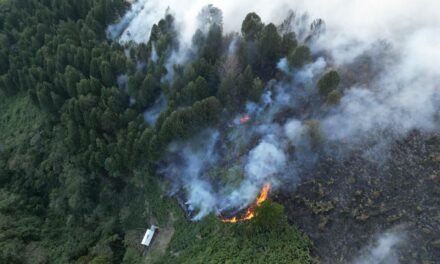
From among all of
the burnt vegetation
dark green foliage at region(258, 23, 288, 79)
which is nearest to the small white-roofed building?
the burnt vegetation

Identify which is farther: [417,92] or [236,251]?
[417,92]

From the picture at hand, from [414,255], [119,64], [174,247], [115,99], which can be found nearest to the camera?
[414,255]

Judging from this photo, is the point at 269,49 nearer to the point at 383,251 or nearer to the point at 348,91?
the point at 348,91

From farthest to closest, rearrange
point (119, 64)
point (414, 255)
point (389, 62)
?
1. point (119, 64)
2. point (389, 62)
3. point (414, 255)

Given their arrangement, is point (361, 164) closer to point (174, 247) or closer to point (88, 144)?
point (174, 247)

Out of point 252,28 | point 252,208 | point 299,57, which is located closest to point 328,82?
point 299,57

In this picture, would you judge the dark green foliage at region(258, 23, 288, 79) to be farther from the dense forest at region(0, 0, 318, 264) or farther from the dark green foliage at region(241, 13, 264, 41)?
the dark green foliage at region(241, 13, 264, 41)

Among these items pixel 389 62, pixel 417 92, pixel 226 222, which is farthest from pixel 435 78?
pixel 226 222
